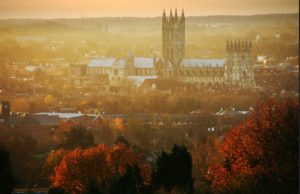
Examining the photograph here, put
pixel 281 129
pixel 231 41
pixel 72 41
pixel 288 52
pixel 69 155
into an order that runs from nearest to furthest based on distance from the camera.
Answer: pixel 281 129 < pixel 69 155 < pixel 288 52 < pixel 72 41 < pixel 231 41

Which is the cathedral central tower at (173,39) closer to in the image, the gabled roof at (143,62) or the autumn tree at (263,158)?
the gabled roof at (143,62)

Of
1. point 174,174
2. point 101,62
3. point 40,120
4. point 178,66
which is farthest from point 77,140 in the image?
point 178,66

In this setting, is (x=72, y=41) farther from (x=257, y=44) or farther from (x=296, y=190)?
(x=296, y=190)

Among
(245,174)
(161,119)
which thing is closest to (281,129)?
(245,174)

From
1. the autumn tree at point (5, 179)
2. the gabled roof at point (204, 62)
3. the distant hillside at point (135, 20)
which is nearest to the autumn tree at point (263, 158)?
the autumn tree at point (5, 179)

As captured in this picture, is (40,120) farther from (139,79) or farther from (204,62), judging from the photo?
(204,62)

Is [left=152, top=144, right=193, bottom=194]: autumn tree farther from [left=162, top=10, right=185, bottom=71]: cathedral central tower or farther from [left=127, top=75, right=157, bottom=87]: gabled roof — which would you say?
[left=127, top=75, right=157, bottom=87]: gabled roof
